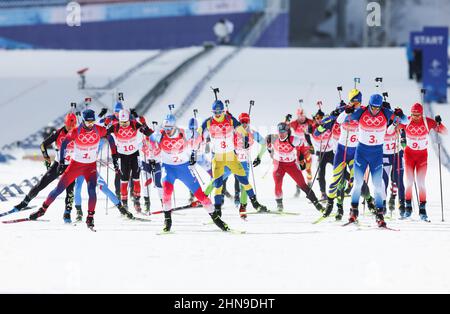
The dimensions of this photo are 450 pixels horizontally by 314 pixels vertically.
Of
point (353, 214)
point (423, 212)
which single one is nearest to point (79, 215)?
point (353, 214)

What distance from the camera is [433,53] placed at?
29.5m

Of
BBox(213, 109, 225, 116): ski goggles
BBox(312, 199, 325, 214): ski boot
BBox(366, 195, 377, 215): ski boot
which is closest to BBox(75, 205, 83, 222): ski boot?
BBox(213, 109, 225, 116): ski goggles

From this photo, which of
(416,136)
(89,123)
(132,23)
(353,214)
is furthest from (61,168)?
(132,23)

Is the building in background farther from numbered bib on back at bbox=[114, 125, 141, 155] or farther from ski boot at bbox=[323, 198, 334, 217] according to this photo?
ski boot at bbox=[323, 198, 334, 217]

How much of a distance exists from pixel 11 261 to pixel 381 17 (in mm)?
32814

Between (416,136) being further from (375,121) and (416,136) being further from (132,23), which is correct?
(132,23)

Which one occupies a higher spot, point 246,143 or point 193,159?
point 246,143

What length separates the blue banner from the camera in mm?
29203

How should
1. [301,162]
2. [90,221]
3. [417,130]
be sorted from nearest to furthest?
[90,221]
[417,130]
[301,162]

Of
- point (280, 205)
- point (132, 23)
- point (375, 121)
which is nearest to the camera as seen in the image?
point (375, 121)

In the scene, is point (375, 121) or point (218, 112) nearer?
point (375, 121)

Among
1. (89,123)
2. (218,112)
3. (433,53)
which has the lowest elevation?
(89,123)

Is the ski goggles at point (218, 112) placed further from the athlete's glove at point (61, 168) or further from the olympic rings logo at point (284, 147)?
the athlete's glove at point (61, 168)

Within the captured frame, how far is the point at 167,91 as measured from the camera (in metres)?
32.9
